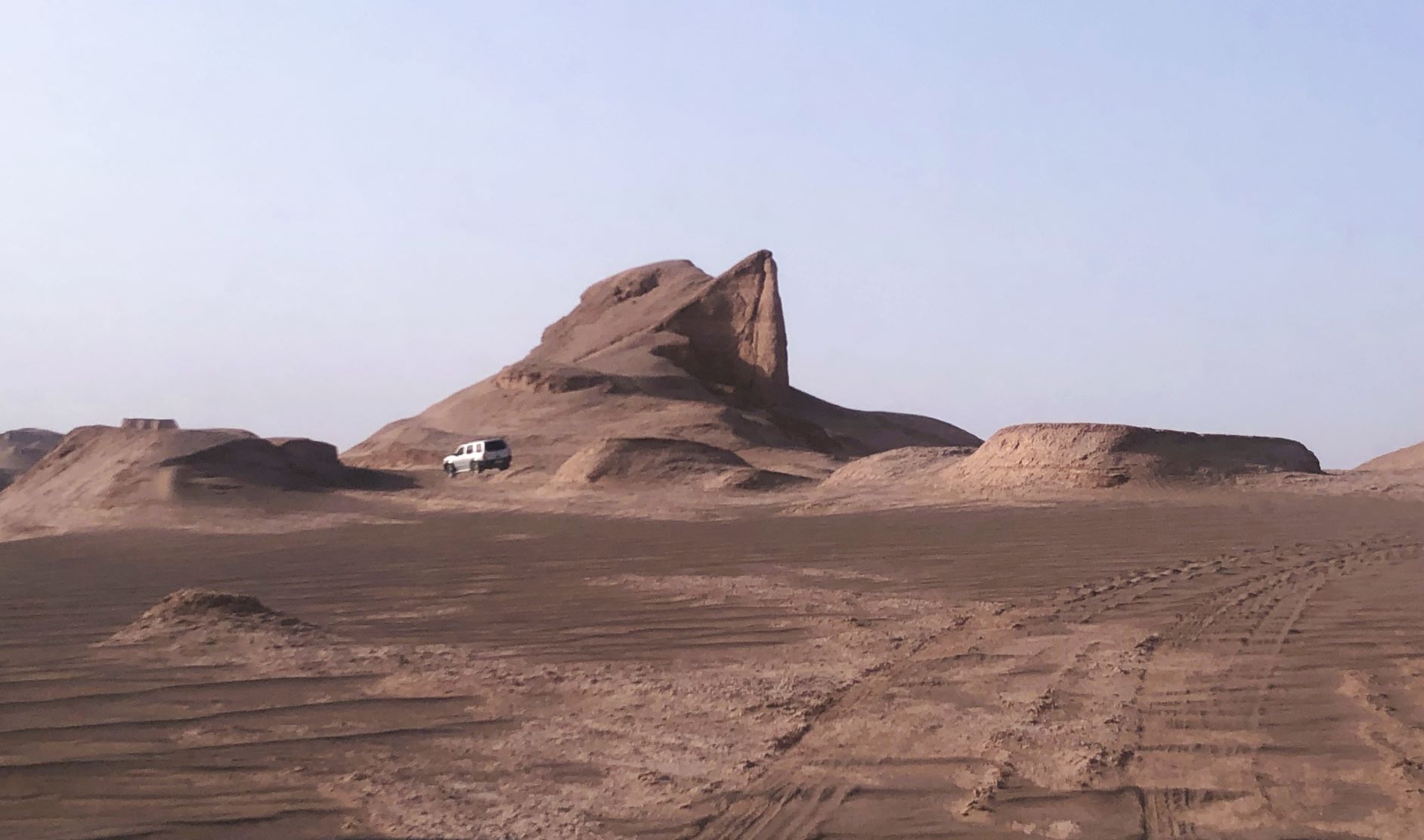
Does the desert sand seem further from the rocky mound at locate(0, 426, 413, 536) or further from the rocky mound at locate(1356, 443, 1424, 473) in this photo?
the rocky mound at locate(1356, 443, 1424, 473)

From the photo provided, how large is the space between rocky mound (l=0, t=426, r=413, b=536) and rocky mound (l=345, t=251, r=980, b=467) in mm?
7794

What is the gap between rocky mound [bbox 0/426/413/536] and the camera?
76.9 ft

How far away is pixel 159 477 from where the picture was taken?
981 inches

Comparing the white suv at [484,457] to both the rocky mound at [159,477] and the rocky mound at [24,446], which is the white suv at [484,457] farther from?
the rocky mound at [24,446]

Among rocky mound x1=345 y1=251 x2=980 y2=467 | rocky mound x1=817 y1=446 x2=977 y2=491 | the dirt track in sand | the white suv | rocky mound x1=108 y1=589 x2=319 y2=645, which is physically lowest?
the dirt track in sand

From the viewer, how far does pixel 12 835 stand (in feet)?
13.5

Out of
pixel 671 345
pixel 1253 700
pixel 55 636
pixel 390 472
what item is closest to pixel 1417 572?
pixel 1253 700

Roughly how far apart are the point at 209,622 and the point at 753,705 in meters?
4.05

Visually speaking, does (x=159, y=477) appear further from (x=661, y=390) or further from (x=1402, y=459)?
(x=1402, y=459)

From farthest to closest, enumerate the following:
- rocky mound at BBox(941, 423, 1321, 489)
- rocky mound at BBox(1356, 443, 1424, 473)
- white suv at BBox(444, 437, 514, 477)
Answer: white suv at BBox(444, 437, 514, 477), rocky mound at BBox(1356, 443, 1424, 473), rocky mound at BBox(941, 423, 1321, 489)

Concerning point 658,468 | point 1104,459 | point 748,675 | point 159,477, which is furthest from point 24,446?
point 748,675

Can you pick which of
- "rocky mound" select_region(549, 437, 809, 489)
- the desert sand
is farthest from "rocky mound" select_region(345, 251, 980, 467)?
the desert sand

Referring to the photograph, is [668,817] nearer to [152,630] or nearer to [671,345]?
[152,630]

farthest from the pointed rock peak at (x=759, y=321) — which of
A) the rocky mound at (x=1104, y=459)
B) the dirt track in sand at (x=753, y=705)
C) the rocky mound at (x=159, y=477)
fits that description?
the dirt track in sand at (x=753, y=705)
